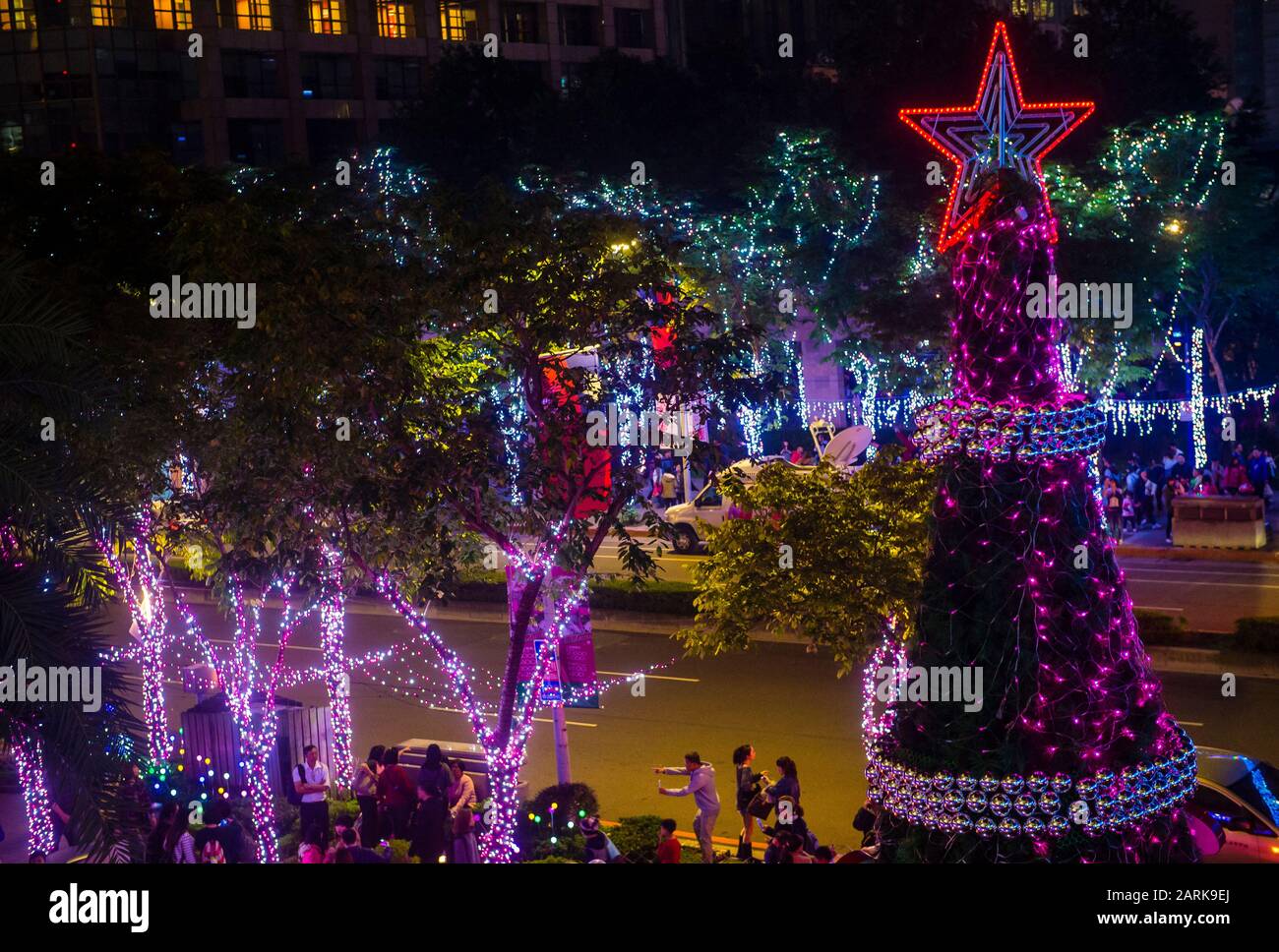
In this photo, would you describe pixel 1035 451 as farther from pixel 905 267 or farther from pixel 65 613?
pixel 905 267

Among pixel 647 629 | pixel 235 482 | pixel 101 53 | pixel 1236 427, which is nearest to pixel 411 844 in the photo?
pixel 235 482

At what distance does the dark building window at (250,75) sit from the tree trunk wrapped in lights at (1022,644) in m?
63.7

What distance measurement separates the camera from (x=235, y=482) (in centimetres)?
1220

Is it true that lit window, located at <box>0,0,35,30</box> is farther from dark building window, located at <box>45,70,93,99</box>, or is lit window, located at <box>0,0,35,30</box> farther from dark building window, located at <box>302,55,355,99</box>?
dark building window, located at <box>302,55,355,99</box>

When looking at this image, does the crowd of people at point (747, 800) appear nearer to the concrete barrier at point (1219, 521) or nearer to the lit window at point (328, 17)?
the concrete barrier at point (1219, 521)

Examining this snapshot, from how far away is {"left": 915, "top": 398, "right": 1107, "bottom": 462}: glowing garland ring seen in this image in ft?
26.6

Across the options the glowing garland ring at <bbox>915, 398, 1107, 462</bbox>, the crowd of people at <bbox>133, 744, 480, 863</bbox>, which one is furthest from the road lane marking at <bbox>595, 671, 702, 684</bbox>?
the glowing garland ring at <bbox>915, 398, 1107, 462</bbox>

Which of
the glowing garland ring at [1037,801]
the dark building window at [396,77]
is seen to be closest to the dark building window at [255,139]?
the dark building window at [396,77]

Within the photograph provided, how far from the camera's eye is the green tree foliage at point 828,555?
42.4 feet

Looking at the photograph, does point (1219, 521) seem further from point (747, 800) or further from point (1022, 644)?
point (1022, 644)

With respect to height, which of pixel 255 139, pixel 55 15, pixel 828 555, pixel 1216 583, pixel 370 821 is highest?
pixel 55 15

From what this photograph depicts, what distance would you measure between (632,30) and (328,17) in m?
16.1

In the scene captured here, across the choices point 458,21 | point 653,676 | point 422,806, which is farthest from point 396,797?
point 458,21

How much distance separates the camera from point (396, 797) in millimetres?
14930
